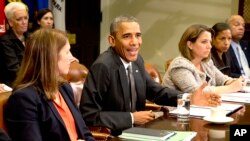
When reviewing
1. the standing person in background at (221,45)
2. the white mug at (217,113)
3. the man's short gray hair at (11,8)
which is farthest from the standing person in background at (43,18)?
the white mug at (217,113)

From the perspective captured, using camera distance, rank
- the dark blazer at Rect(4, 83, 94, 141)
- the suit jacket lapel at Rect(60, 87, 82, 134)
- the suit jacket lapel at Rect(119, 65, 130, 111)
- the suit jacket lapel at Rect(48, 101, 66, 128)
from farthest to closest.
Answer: the suit jacket lapel at Rect(119, 65, 130, 111), the suit jacket lapel at Rect(60, 87, 82, 134), the suit jacket lapel at Rect(48, 101, 66, 128), the dark blazer at Rect(4, 83, 94, 141)

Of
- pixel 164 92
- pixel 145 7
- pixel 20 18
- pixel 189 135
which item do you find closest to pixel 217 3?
pixel 145 7

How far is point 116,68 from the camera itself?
242 centimetres

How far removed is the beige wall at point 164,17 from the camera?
586 cm

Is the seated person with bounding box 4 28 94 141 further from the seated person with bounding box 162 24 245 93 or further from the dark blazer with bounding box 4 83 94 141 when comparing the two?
the seated person with bounding box 162 24 245 93

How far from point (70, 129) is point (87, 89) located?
1.46 feet

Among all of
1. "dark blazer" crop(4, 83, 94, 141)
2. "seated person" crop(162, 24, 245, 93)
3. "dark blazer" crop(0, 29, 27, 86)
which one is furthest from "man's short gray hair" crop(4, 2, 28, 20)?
"dark blazer" crop(4, 83, 94, 141)

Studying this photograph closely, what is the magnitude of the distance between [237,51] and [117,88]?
233 cm

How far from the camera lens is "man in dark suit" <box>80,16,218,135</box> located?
2.29 metres

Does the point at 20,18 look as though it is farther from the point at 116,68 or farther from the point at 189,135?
the point at 189,135

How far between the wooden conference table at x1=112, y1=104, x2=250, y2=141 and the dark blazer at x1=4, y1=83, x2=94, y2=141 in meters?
0.26

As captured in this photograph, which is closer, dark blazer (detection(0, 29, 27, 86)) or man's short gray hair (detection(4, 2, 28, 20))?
dark blazer (detection(0, 29, 27, 86))

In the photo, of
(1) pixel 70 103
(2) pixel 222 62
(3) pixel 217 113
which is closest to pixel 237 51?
(2) pixel 222 62

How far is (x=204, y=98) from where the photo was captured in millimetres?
2469
